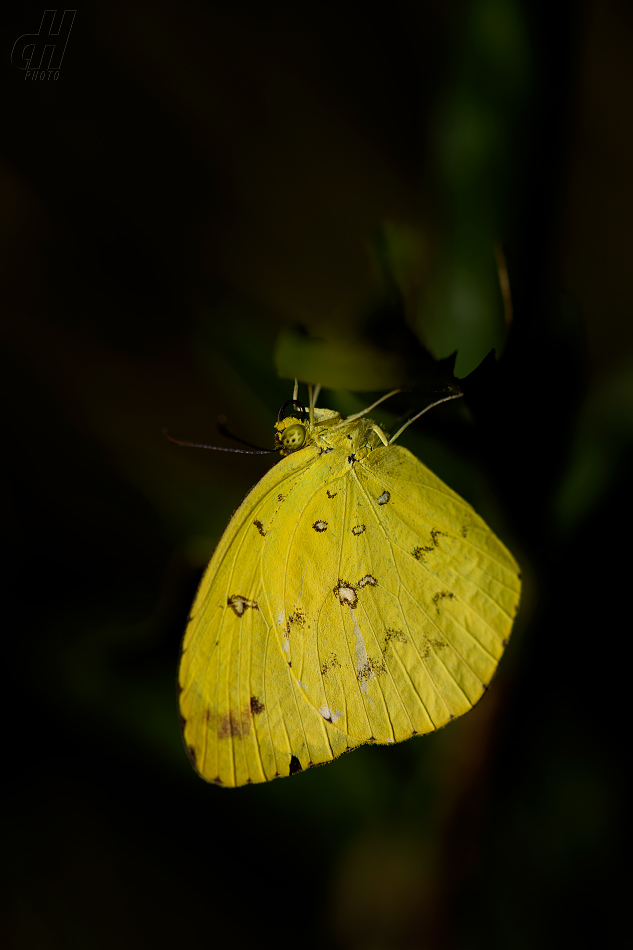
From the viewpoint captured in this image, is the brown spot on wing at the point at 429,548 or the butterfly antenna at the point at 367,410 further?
the brown spot on wing at the point at 429,548

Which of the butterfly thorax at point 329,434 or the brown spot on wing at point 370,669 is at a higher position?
the butterfly thorax at point 329,434

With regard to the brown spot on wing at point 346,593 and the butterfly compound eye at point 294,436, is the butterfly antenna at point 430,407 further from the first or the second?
the brown spot on wing at point 346,593

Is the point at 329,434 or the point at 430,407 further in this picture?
the point at 329,434

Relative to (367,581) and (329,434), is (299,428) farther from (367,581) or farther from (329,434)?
(367,581)

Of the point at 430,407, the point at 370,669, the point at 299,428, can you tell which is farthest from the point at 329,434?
the point at 370,669

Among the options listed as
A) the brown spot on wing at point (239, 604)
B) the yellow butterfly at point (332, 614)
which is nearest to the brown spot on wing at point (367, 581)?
the yellow butterfly at point (332, 614)

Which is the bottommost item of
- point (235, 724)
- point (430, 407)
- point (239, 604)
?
point (235, 724)

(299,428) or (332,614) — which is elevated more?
(299,428)
